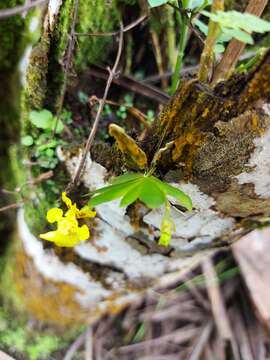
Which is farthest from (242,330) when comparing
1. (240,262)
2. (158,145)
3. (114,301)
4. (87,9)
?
(87,9)

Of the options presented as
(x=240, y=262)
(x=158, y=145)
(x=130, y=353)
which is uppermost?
(x=158, y=145)

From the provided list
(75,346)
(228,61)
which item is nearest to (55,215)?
(228,61)

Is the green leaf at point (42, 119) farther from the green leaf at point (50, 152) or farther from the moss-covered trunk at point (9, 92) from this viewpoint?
the moss-covered trunk at point (9, 92)

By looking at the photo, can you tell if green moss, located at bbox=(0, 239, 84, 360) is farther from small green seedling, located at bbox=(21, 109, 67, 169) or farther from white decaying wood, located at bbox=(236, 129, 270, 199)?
white decaying wood, located at bbox=(236, 129, 270, 199)

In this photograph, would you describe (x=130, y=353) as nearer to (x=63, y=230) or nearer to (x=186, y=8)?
(x=63, y=230)

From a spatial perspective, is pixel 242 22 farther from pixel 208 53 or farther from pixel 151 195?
pixel 151 195

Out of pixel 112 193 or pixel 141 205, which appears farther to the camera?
Answer: pixel 141 205
